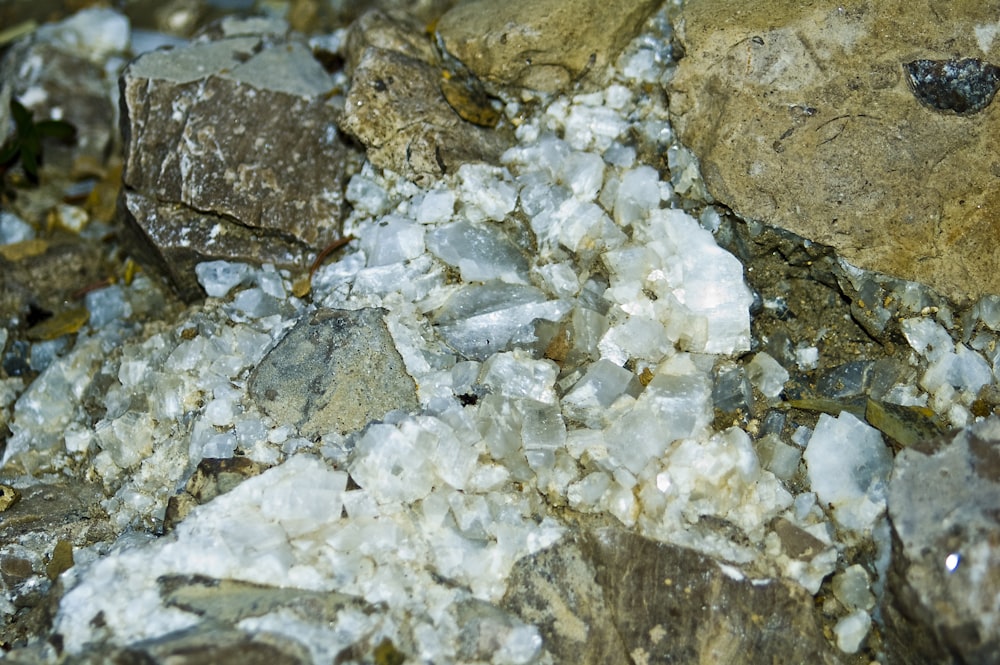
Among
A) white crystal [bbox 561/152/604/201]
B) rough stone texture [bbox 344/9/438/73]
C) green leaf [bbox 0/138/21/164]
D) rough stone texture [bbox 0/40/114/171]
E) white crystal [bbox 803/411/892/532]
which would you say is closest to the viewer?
white crystal [bbox 803/411/892/532]

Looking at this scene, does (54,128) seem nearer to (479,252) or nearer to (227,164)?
(227,164)

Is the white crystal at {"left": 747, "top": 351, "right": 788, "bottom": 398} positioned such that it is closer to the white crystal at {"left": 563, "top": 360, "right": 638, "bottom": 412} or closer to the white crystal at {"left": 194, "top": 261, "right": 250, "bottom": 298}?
the white crystal at {"left": 563, "top": 360, "right": 638, "bottom": 412}

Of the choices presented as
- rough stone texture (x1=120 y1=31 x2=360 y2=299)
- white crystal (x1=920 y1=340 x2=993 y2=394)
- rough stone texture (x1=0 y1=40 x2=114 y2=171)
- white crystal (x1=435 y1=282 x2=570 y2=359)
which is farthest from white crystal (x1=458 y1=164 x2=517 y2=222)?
rough stone texture (x1=0 y1=40 x2=114 y2=171)

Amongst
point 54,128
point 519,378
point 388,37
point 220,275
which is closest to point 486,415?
point 519,378

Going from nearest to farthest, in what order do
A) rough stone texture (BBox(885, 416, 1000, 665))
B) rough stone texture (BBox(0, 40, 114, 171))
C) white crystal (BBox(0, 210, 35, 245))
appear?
rough stone texture (BBox(885, 416, 1000, 665)) → white crystal (BBox(0, 210, 35, 245)) → rough stone texture (BBox(0, 40, 114, 171))

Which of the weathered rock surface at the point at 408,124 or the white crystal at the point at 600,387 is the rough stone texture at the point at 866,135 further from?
the weathered rock surface at the point at 408,124

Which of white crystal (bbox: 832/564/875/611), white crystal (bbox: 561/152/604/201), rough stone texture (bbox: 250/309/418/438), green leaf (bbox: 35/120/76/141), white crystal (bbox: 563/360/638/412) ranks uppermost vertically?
white crystal (bbox: 561/152/604/201)

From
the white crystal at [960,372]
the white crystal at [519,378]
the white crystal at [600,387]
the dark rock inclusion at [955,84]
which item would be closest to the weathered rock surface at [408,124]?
the white crystal at [519,378]
